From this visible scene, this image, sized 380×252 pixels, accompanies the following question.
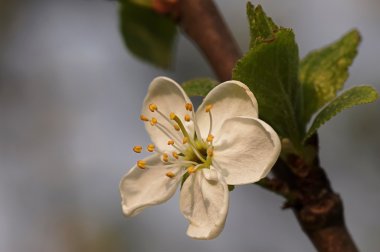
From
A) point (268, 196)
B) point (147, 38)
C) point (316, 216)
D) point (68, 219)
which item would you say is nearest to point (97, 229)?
point (68, 219)

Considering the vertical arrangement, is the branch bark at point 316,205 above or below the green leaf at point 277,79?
below

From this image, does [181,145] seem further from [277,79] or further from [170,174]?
[277,79]

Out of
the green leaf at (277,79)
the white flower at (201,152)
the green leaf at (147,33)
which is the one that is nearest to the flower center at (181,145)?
the white flower at (201,152)

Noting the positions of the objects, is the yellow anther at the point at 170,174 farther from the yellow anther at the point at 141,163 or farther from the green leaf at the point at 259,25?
the green leaf at the point at 259,25

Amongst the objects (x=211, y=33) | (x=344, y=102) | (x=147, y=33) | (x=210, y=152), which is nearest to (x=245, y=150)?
(x=210, y=152)

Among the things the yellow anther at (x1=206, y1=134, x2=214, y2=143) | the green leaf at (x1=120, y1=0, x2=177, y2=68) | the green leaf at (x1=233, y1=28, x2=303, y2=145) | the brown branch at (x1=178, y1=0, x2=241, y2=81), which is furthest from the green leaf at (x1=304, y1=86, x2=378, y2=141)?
the green leaf at (x1=120, y1=0, x2=177, y2=68)

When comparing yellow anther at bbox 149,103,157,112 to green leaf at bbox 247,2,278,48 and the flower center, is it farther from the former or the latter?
green leaf at bbox 247,2,278,48
